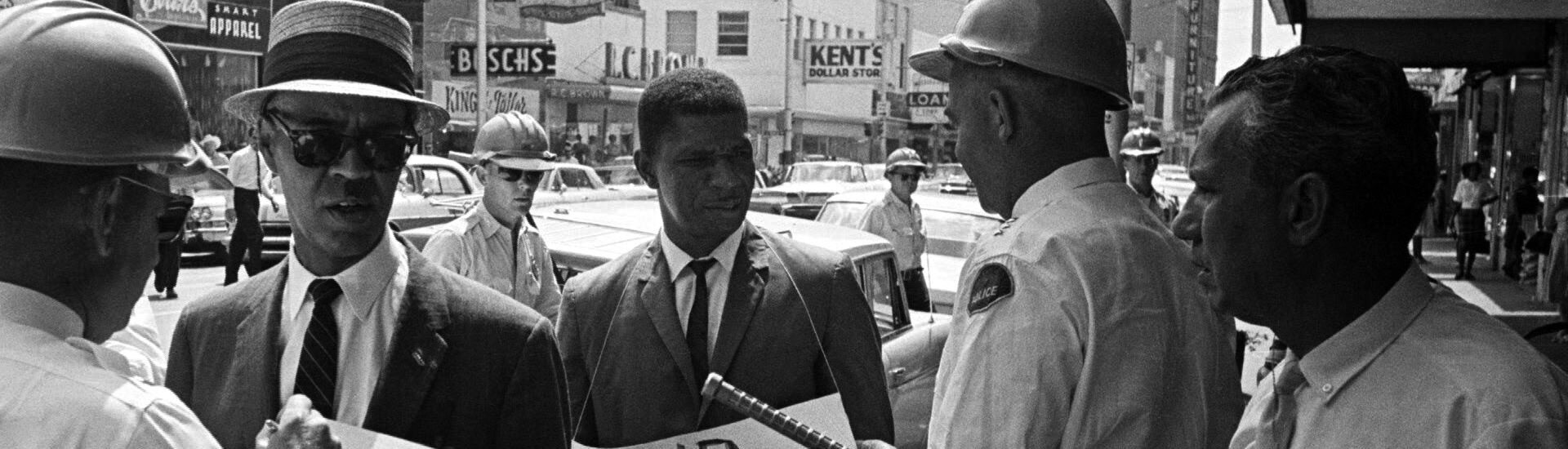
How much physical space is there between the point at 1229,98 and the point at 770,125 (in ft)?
184

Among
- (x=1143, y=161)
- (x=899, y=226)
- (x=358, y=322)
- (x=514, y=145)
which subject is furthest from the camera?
(x=1143, y=161)

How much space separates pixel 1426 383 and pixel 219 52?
29870 millimetres

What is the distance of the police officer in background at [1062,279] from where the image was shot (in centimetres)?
254

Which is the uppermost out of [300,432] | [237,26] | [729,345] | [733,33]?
[733,33]

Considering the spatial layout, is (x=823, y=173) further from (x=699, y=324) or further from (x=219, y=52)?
(x=699, y=324)

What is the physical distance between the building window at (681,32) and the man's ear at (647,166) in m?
49.3

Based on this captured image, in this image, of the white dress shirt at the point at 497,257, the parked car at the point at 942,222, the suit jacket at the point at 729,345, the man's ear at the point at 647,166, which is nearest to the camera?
the suit jacket at the point at 729,345

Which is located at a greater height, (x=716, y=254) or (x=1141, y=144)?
(x=1141, y=144)

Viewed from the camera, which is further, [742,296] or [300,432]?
[742,296]

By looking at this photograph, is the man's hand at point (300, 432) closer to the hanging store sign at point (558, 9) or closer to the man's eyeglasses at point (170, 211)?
the man's eyeglasses at point (170, 211)

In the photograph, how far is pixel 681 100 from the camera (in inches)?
166

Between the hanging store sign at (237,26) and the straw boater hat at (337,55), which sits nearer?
the straw boater hat at (337,55)

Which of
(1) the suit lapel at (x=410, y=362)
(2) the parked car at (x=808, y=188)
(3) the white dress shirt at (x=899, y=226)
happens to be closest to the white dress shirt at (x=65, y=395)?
(1) the suit lapel at (x=410, y=362)

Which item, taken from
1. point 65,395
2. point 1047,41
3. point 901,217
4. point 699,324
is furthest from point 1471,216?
point 65,395
